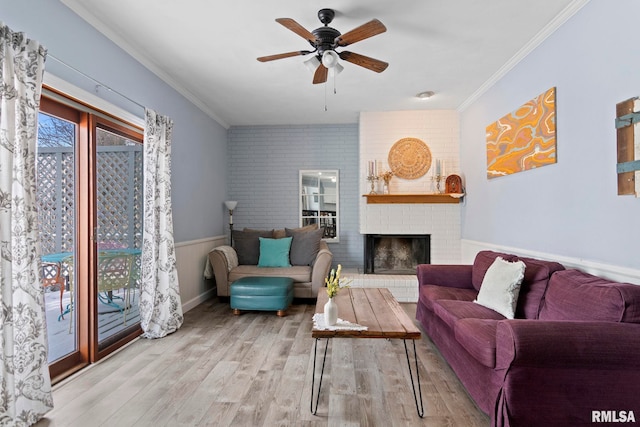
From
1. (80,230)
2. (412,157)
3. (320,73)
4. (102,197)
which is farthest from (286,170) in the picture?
(80,230)

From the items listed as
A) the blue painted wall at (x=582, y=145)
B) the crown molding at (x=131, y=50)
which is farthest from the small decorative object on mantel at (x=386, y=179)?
the crown molding at (x=131, y=50)

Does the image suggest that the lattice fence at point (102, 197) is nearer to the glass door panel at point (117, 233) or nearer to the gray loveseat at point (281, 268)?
the glass door panel at point (117, 233)

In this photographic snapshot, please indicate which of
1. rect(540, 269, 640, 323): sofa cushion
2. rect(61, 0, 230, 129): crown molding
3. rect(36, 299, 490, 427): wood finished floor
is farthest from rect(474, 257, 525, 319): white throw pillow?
rect(61, 0, 230, 129): crown molding

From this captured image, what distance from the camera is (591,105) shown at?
235 cm

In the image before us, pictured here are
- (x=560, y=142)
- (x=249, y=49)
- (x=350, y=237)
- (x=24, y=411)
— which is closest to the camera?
(x=24, y=411)

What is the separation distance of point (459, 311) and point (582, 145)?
150 cm

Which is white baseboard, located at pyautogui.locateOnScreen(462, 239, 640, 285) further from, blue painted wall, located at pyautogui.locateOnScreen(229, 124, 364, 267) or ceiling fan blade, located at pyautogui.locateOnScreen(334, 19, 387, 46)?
blue painted wall, located at pyautogui.locateOnScreen(229, 124, 364, 267)

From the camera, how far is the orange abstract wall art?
2.79m

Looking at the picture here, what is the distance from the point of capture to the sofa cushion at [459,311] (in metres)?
2.43

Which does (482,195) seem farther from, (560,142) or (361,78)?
(361,78)

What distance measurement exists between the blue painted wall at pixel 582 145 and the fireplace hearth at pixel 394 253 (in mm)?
1724

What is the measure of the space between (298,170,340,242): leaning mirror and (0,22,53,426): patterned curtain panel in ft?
13.4

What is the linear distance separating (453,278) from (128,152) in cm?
352

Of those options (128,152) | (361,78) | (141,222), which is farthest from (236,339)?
(361,78)
